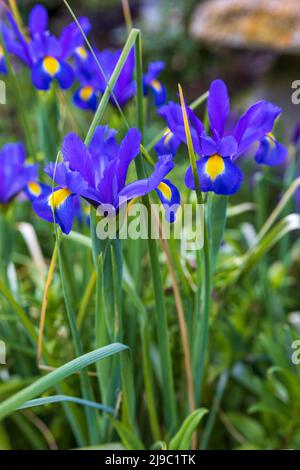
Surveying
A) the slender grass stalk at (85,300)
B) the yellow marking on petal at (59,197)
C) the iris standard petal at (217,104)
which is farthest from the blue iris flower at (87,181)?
the slender grass stalk at (85,300)

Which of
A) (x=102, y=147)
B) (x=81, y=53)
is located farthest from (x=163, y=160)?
(x=81, y=53)

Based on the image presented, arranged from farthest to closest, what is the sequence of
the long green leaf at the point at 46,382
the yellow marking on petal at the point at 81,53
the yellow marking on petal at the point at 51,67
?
the yellow marking on petal at the point at 81,53
the yellow marking on petal at the point at 51,67
the long green leaf at the point at 46,382

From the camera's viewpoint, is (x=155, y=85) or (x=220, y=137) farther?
(x=155, y=85)

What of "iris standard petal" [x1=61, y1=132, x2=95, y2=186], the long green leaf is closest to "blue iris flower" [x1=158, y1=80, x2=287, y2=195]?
"iris standard petal" [x1=61, y1=132, x2=95, y2=186]

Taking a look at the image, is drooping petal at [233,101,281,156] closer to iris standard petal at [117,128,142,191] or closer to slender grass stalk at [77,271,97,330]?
iris standard petal at [117,128,142,191]

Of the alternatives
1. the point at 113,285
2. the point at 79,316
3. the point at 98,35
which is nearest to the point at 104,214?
the point at 113,285

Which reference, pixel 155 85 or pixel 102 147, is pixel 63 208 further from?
pixel 155 85

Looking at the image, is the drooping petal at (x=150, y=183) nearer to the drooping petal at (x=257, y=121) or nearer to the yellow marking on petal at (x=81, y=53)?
the drooping petal at (x=257, y=121)
